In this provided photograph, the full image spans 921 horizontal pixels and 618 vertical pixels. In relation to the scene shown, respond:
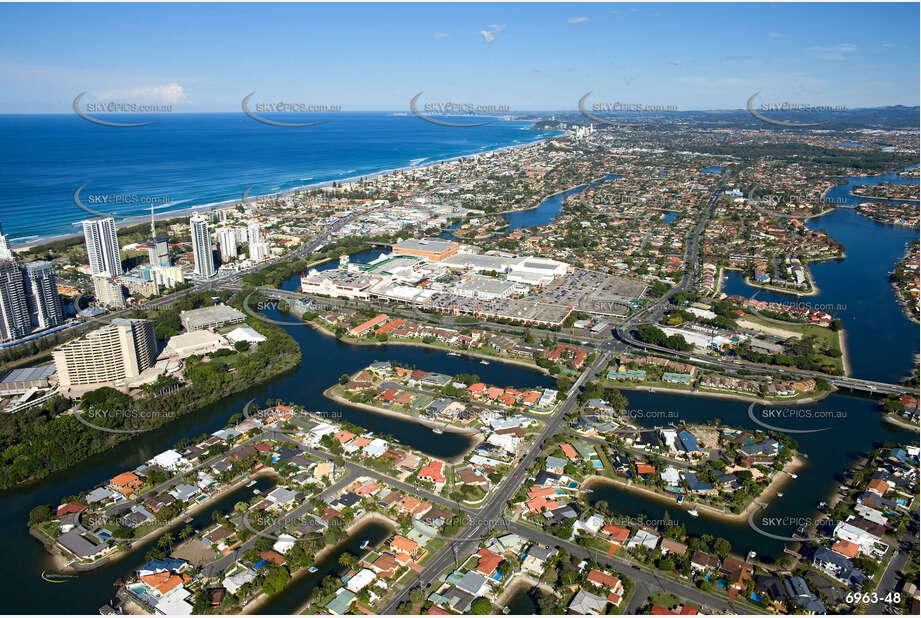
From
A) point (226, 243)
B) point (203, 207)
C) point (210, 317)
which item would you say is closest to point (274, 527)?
point (210, 317)

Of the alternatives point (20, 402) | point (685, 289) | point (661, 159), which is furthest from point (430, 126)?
point (20, 402)

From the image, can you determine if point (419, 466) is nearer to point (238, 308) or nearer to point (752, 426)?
point (752, 426)

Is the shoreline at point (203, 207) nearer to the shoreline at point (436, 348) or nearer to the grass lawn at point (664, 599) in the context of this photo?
the shoreline at point (436, 348)

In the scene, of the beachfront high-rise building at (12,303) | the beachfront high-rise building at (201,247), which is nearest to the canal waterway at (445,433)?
the beachfront high-rise building at (201,247)

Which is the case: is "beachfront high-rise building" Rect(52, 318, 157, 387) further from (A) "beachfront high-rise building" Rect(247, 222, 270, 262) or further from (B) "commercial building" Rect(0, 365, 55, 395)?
(A) "beachfront high-rise building" Rect(247, 222, 270, 262)

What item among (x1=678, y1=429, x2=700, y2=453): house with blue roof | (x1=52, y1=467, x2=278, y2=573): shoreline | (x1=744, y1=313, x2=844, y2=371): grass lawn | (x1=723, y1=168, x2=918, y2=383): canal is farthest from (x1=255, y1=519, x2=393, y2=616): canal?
(x1=744, y1=313, x2=844, y2=371): grass lawn
